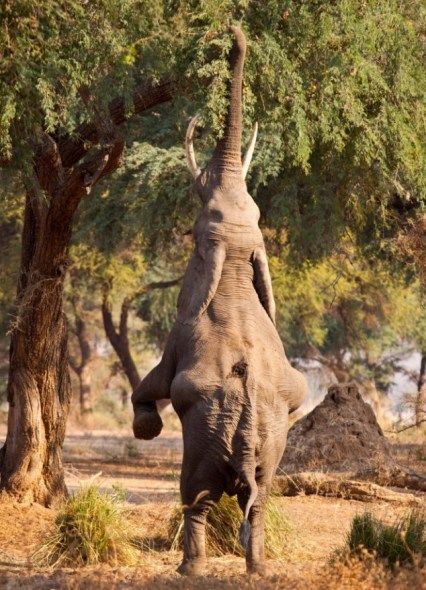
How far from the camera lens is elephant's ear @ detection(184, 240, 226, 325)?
914cm

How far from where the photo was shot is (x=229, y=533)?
36.5 ft

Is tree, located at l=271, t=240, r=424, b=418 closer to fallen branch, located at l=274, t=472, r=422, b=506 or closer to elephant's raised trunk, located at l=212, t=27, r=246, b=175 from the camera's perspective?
fallen branch, located at l=274, t=472, r=422, b=506

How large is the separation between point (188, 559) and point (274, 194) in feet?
38.3

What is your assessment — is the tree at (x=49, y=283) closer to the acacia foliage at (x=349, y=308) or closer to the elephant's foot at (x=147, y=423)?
the elephant's foot at (x=147, y=423)

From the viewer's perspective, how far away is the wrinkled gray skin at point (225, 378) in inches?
349

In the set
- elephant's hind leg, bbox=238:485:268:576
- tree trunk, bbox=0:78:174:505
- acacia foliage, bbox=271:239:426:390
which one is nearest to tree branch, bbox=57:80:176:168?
tree trunk, bbox=0:78:174:505

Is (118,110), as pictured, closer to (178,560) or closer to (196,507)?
(178,560)

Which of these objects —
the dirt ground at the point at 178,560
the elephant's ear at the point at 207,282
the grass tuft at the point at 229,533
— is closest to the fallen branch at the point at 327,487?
the dirt ground at the point at 178,560

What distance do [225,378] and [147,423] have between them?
0.98 meters

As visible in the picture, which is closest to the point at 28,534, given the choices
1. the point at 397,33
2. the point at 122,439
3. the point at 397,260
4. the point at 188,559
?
the point at 188,559

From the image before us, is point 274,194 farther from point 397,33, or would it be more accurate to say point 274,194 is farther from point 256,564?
point 256,564

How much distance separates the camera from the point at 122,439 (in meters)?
36.1

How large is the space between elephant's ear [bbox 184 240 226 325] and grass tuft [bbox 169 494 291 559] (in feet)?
8.39

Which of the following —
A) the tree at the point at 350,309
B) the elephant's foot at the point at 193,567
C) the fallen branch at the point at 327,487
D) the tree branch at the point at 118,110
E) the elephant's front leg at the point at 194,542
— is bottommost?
the elephant's foot at the point at 193,567
